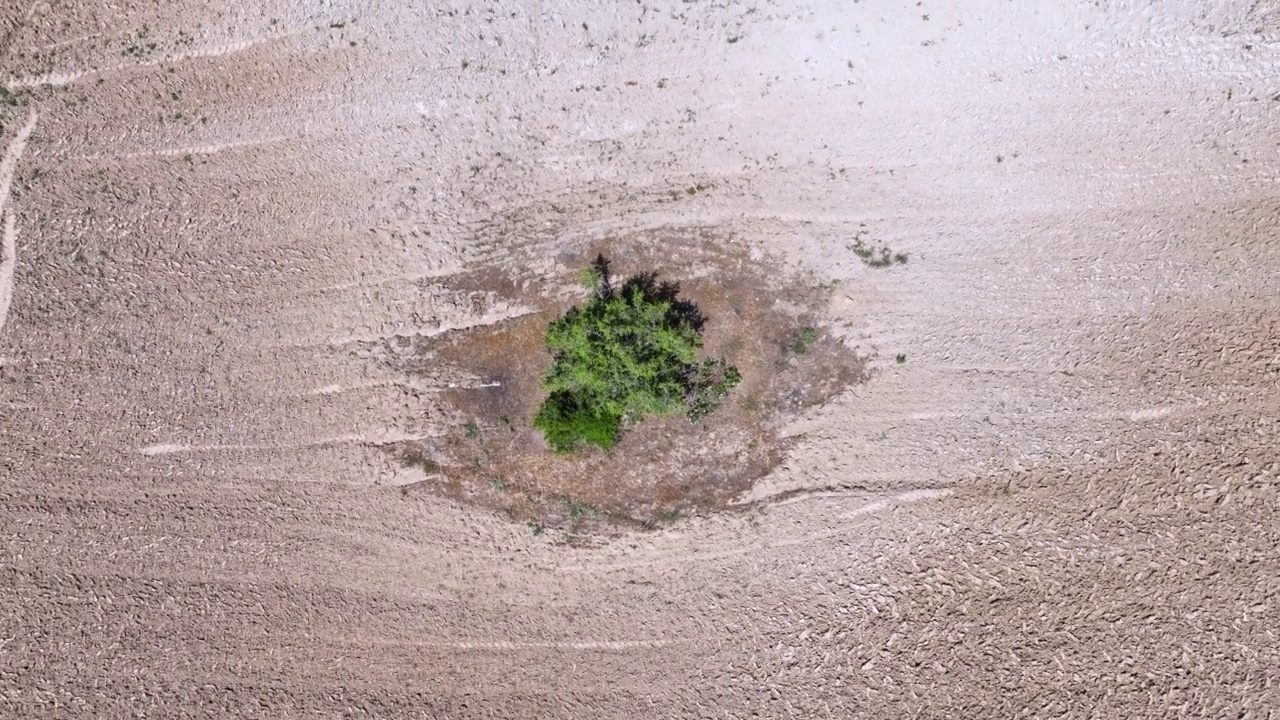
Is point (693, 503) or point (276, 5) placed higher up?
point (276, 5)

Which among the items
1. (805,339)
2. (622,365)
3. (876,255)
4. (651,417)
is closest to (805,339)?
(805,339)

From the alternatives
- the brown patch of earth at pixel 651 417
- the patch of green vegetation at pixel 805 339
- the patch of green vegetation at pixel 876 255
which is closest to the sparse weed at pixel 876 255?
the patch of green vegetation at pixel 876 255

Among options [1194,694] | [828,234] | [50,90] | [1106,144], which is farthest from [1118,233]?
[50,90]

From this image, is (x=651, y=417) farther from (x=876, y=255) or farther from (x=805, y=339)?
(x=876, y=255)

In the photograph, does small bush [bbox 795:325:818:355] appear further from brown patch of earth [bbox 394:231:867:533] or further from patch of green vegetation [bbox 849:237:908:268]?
patch of green vegetation [bbox 849:237:908:268]

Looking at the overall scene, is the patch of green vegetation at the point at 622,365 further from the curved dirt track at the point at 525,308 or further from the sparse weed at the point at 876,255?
the sparse weed at the point at 876,255

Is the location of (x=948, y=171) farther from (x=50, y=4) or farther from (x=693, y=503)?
(x=50, y=4)

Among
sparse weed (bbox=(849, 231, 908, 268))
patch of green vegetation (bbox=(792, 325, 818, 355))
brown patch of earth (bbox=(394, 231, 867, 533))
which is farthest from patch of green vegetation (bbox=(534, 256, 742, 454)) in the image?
sparse weed (bbox=(849, 231, 908, 268))
